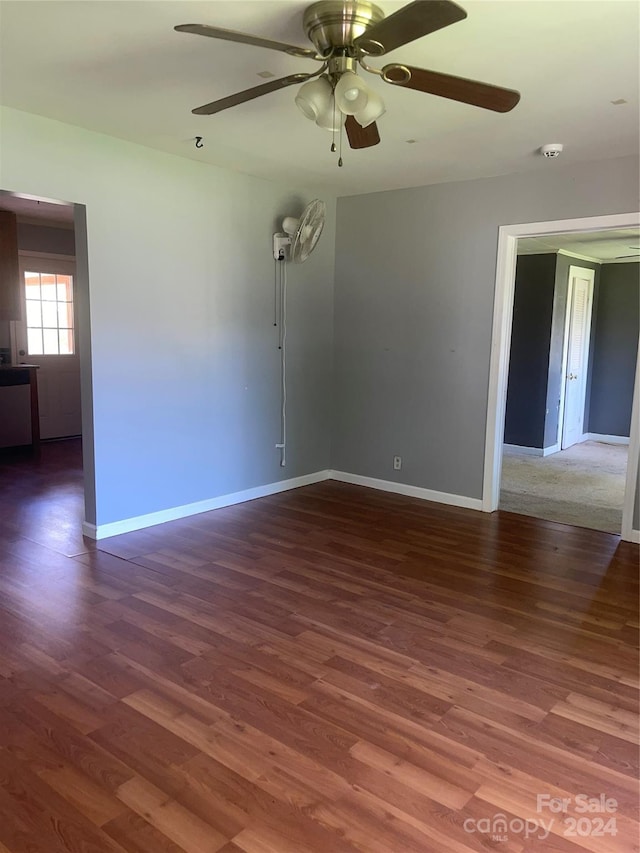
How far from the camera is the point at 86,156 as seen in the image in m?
3.48

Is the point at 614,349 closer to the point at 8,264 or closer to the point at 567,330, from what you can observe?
the point at 567,330

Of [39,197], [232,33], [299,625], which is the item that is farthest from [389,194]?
[299,625]

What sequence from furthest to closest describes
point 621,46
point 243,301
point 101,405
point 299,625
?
1. point 243,301
2. point 101,405
3. point 299,625
4. point 621,46

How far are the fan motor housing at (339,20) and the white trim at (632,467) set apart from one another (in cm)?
271

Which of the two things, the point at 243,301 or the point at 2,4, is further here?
the point at 243,301

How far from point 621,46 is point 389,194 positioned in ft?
8.57

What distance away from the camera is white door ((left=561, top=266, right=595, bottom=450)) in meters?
7.02

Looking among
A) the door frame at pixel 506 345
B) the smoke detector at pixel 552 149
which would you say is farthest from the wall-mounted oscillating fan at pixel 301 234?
the smoke detector at pixel 552 149

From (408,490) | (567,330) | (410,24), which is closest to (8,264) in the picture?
(408,490)

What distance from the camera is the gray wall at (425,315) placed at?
4312 millimetres

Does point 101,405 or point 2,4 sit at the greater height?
point 2,4

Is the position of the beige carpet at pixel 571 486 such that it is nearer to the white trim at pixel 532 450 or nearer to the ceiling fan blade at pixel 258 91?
the white trim at pixel 532 450

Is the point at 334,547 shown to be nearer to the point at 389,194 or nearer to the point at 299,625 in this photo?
the point at 299,625

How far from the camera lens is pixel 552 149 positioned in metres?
3.52
